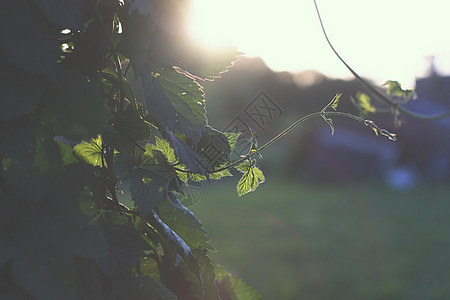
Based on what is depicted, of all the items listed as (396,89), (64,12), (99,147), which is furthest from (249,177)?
(396,89)

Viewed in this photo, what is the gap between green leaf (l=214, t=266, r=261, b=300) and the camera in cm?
153

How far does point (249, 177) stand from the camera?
133 centimetres

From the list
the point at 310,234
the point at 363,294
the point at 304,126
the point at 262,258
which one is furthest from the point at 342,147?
the point at 363,294

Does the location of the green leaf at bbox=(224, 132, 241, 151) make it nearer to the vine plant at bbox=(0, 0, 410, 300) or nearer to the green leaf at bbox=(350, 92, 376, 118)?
the vine plant at bbox=(0, 0, 410, 300)

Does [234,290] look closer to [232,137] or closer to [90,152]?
[232,137]

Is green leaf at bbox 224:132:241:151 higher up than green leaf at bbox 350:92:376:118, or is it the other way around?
green leaf at bbox 350:92:376:118

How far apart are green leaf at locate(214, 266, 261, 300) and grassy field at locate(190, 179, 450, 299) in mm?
6712

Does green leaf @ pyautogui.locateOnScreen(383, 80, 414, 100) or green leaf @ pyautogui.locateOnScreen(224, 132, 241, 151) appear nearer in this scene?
green leaf @ pyautogui.locateOnScreen(224, 132, 241, 151)

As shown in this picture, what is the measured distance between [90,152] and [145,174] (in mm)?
151

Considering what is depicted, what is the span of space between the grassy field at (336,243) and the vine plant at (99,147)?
716cm

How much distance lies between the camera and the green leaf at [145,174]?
1.05 metres

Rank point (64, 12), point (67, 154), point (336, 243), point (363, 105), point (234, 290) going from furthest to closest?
1. point (336, 243)
2. point (363, 105)
3. point (234, 290)
4. point (67, 154)
5. point (64, 12)

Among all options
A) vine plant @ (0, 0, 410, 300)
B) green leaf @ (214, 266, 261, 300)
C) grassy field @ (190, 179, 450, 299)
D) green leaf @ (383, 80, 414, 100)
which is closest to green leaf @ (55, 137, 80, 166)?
vine plant @ (0, 0, 410, 300)

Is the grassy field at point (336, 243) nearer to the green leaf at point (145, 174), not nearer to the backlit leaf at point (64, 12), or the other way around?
the green leaf at point (145, 174)
